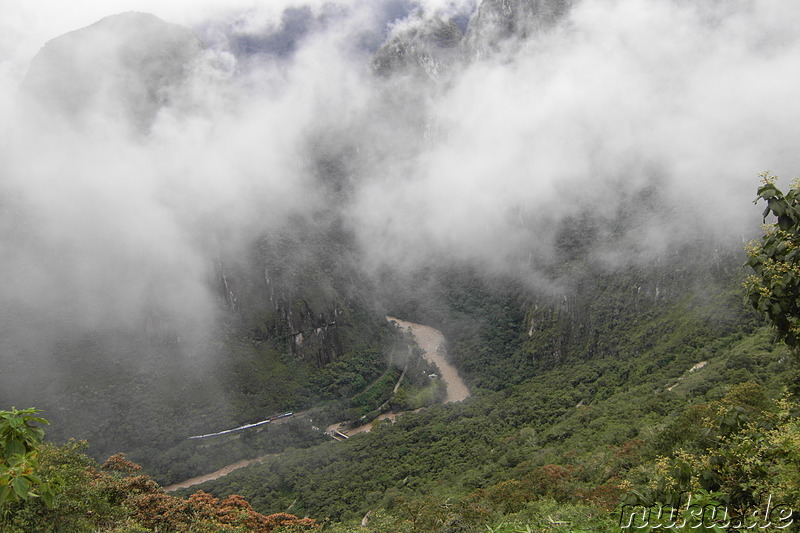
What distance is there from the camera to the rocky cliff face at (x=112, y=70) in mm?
92188

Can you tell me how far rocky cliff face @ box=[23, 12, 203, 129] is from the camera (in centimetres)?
9219

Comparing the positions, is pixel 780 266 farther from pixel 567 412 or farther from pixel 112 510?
pixel 567 412

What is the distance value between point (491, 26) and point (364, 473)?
120516 millimetres

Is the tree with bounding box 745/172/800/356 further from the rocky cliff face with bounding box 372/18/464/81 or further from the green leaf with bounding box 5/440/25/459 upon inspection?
the rocky cliff face with bounding box 372/18/464/81

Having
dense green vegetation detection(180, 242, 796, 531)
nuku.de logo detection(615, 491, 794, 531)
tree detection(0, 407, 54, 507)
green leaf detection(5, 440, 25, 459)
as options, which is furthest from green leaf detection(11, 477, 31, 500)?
Result: dense green vegetation detection(180, 242, 796, 531)

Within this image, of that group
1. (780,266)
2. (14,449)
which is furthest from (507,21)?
(14,449)

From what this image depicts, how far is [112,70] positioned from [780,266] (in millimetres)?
112533

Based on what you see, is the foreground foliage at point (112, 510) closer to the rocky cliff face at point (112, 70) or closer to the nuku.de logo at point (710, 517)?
the nuku.de logo at point (710, 517)

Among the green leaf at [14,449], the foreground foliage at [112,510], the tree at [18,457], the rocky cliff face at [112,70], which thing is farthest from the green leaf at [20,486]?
the rocky cliff face at [112,70]

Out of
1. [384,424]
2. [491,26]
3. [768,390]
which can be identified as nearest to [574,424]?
[768,390]

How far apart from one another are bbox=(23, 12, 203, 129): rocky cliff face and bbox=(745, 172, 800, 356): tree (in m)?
108

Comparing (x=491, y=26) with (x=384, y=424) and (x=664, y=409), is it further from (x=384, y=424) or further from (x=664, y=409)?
(x=664, y=409)

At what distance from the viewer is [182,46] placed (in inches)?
4158

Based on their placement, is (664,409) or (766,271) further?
(664,409)
